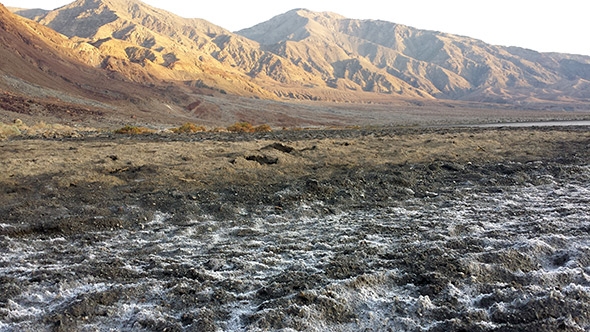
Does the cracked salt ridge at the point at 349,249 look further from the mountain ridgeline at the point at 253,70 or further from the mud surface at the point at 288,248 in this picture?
→ the mountain ridgeline at the point at 253,70

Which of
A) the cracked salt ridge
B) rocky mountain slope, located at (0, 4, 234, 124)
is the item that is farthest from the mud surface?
rocky mountain slope, located at (0, 4, 234, 124)

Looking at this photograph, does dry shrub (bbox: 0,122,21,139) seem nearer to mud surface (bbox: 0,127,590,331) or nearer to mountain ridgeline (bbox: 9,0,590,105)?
mud surface (bbox: 0,127,590,331)

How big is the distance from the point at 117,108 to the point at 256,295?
187 feet

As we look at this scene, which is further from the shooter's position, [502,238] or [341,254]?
[502,238]

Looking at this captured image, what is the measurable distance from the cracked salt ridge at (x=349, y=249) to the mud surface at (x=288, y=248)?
0.02 metres

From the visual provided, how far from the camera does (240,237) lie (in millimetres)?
6156

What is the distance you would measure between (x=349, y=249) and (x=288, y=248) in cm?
85

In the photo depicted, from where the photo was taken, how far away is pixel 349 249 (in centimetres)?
552

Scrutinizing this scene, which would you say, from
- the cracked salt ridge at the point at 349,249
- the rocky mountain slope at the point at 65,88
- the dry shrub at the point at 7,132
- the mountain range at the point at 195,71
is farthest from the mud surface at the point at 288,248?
the mountain range at the point at 195,71

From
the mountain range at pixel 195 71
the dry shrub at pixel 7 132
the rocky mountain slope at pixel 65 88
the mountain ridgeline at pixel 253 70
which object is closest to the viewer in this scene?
the dry shrub at pixel 7 132

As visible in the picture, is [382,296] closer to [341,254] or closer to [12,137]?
[341,254]

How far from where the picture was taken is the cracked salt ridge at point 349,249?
13.0 ft

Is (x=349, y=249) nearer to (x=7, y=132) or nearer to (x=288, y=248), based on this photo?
(x=288, y=248)

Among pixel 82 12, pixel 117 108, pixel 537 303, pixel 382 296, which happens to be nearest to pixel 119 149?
pixel 382 296
